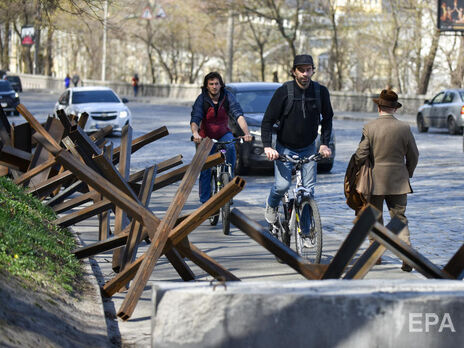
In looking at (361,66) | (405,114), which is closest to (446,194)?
(405,114)

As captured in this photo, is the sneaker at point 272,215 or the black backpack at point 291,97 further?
the sneaker at point 272,215

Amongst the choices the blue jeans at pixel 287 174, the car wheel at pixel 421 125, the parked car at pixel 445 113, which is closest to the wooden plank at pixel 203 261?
the blue jeans at pixel 287 174

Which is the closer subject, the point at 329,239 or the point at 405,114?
the point at 329,239

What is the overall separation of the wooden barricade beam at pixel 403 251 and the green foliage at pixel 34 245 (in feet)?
7.42

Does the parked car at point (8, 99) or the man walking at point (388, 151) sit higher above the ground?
the man walking at point (388, 151)

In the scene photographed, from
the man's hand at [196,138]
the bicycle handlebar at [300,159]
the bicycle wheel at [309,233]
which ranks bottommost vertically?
the bicycle wheel at [309,233]

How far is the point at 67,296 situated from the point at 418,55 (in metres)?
48.1

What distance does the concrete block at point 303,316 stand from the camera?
4.77 m

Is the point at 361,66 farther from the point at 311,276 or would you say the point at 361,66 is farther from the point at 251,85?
the point at 311,276

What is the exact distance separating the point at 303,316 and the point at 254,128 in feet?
40.6

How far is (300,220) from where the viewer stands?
8.51m

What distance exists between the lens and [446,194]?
47.0 feet

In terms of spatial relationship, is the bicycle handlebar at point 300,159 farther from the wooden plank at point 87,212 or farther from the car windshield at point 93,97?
the car windshield at point 93,97

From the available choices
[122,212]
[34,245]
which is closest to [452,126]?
[122,212]
